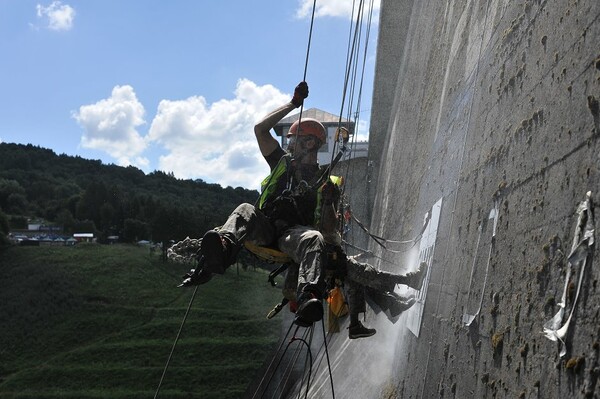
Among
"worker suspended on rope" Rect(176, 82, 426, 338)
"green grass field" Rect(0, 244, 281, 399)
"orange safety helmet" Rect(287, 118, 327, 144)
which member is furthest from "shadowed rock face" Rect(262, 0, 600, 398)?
"green grass field" Rect(0, 244, 281, 399)

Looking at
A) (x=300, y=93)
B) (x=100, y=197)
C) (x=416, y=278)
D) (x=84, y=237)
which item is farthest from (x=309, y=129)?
(x=100, y=197)

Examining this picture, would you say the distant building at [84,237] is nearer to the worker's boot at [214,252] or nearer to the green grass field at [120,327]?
the green grass field at [120,327]

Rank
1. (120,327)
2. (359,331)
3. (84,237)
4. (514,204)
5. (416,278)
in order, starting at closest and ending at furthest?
1. (514,204)
2. (416,278)
3. (359,331)
4. (120,327)
5. (84,237)

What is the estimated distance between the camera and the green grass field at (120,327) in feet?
161

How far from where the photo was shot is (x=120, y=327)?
63031 mm

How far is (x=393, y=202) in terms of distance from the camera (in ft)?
41.4

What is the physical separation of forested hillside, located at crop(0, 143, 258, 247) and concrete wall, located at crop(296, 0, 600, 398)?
188ft

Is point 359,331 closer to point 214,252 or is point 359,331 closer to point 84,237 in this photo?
point 214,252

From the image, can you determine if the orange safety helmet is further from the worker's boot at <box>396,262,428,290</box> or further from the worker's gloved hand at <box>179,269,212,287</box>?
the worker's gloved hand at <box>179,269,212,287</box>

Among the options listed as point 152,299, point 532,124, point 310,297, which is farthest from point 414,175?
point 152,299

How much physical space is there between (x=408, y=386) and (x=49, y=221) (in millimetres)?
117282

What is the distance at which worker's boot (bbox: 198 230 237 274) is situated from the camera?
498cm

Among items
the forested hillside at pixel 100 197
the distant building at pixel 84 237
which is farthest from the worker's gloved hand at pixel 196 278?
the distant building at pixel 84 237

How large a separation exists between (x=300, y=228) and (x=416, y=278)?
1147 mm
